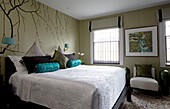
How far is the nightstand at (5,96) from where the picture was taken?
5.77 feet

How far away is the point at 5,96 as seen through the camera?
180cm

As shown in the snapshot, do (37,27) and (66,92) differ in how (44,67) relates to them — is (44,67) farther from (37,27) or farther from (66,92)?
(37,27)

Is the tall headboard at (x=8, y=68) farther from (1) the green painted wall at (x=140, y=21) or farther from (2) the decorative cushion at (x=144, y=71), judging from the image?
(1) the green painted wall at (x=140, y=21)

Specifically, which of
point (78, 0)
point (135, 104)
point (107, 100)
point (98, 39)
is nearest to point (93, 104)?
point (107, 100)

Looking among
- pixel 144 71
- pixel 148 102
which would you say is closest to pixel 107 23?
pixel 144 71

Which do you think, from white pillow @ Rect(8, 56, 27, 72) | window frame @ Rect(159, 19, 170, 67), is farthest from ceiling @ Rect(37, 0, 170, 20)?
white pillow @ Rect(8, 56, 27, 72)

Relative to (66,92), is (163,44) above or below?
above

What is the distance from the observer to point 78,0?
10.2 ft

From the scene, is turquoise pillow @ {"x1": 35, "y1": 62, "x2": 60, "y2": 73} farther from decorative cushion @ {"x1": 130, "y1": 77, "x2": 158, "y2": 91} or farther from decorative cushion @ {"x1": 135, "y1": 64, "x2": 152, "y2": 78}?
decorative cushion @ {"x1": 135, "y1": 64, "x2": 152, "y2": 78}

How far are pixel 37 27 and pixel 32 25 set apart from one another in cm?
16

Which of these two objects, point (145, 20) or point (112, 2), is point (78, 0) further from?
point (145, 20)

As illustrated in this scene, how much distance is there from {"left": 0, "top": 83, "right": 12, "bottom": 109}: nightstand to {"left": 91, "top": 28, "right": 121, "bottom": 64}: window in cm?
341

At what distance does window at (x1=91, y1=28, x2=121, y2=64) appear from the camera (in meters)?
4.22

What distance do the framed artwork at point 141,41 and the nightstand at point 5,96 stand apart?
381cm
